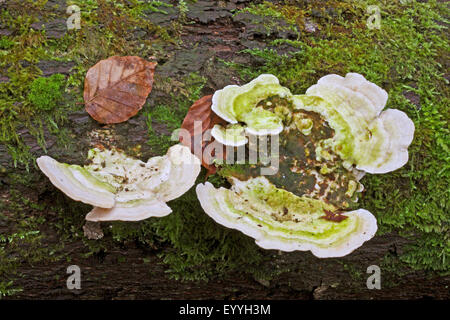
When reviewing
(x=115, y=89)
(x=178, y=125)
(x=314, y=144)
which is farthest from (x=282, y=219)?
(x=115, y=89)

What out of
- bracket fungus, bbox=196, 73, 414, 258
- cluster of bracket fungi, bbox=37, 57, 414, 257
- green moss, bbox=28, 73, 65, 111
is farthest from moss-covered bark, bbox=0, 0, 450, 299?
bracket fungus, bbox=196, 73, 414, 258

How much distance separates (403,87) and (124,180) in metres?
2.36

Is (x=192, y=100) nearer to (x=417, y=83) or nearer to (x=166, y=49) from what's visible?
(x=166, y=49)

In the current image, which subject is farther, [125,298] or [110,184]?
[125,298]

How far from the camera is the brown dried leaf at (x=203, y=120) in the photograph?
10.3ft

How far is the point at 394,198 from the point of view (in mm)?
3383

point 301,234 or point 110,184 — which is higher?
point 110,184

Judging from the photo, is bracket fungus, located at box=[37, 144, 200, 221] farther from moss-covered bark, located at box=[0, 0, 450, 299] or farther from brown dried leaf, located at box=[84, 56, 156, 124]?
brown dried leaf, located at box=[84, 56, 156, 124]

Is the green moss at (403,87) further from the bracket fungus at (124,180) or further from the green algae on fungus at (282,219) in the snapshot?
the bracket fungus at (124,180)

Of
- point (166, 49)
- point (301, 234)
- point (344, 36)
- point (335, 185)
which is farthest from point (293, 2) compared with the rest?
point (301, 234)

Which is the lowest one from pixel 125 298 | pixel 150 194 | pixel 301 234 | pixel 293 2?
pixel 125 298

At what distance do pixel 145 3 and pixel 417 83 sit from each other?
7.89 feet

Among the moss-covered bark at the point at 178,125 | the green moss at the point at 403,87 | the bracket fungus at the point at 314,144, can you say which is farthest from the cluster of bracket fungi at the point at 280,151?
the green moss at the point at 403,87

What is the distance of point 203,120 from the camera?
3215 millimetres
